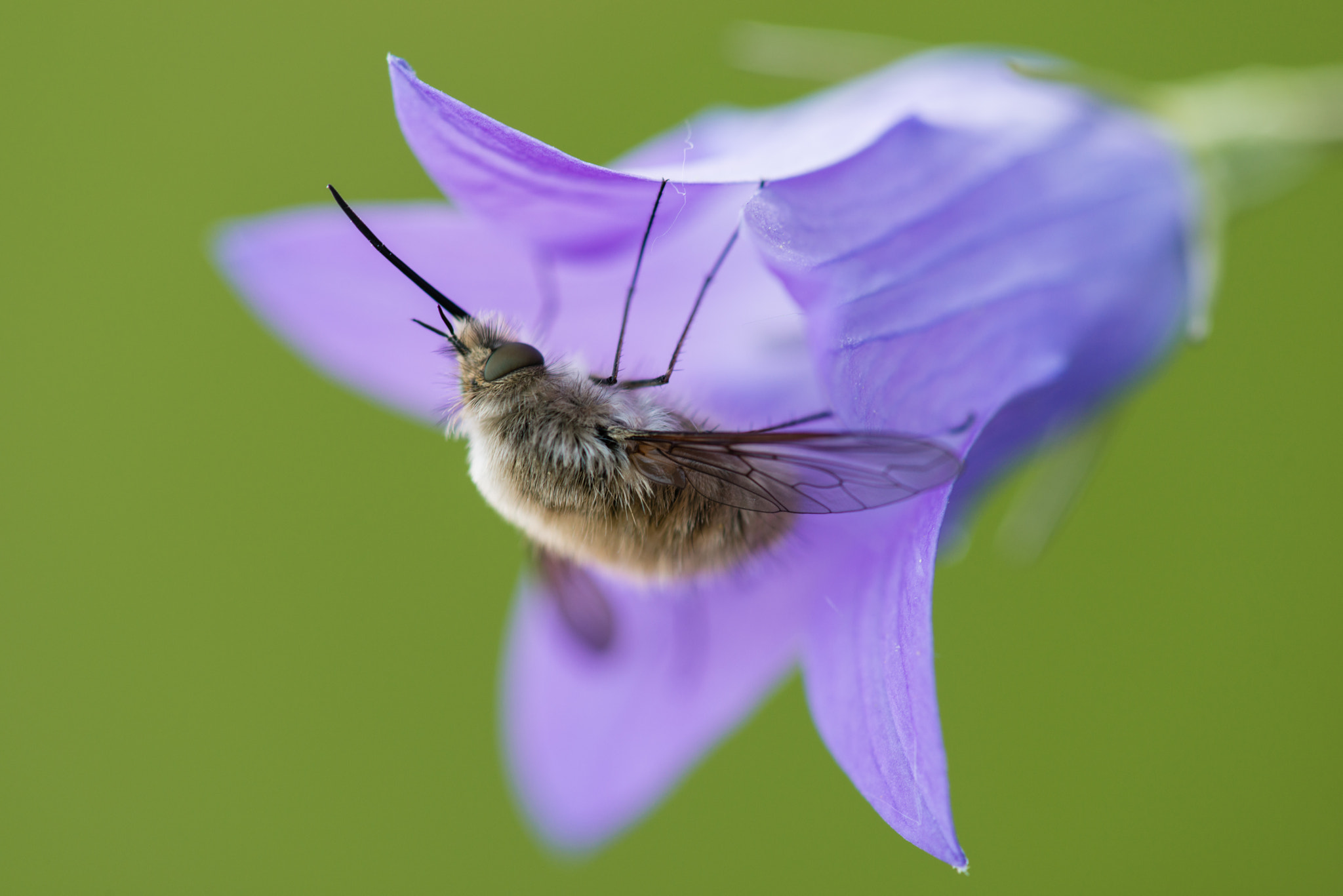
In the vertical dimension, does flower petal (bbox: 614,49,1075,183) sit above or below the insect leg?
above

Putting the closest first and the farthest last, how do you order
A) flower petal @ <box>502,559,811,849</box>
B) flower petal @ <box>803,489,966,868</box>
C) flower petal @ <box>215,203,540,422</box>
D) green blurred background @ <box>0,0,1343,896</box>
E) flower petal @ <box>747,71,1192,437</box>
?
flower petal @ <box>803,489,966,868</box>
flower petal @ <box>747,71,1192,437</box>
flower petal @ <box>215,203,540,422</box>
flower petal @ <box>502,559,811,849</box>
green blurred background @ <box>0,0,1343,896</box>

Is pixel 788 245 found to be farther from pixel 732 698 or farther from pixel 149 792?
pixel 149 792

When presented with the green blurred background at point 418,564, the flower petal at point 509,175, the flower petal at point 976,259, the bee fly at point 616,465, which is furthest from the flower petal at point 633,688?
the green blurred background at point 418,564

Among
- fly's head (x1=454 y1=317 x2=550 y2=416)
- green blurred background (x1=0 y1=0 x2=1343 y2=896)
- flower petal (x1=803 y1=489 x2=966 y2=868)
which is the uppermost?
fly's head (x1=454 y1=317 x2=550 y2=416)

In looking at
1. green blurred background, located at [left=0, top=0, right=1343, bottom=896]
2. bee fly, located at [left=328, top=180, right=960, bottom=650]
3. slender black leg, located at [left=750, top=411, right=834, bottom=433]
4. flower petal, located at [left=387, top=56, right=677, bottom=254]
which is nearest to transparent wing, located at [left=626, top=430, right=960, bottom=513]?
bee fly, located at [left=328, top=180, right=960, bottom=650]

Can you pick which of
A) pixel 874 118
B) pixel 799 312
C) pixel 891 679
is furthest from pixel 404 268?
pixel 891 679

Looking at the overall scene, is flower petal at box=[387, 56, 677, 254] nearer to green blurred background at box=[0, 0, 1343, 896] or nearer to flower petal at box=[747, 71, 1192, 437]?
flower petal at box=[747, 71, 1192, 437]

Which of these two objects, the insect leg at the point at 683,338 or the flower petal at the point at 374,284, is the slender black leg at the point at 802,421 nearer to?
the insect leg at the point at 683,338

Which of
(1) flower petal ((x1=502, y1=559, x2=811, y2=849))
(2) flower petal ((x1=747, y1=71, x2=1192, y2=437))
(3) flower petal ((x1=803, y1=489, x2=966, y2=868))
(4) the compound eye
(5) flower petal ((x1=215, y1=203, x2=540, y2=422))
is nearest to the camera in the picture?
(3) flower petal ((x1=803, y1=489, x2=966, y2=868))
